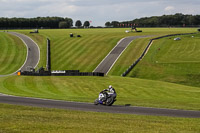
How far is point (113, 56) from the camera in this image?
93.9m

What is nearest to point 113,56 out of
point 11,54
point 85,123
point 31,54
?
point 31,54

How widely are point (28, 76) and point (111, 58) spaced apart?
34221mm

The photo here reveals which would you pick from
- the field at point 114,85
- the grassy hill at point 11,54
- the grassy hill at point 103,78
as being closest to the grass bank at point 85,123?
the field at point 114,85

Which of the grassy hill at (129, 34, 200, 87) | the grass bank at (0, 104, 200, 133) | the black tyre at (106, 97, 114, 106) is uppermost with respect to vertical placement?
the grass bank at (0, 104, 200, 133)

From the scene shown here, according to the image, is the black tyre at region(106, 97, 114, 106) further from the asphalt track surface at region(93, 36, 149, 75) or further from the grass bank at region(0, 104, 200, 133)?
the asphalt track surface at region(93, 36, 149, 75)

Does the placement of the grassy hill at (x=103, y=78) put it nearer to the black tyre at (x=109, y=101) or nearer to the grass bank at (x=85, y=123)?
the black tyre at (x=109, y=101)

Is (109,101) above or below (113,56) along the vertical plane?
above

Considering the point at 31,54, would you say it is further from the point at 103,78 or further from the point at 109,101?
the point at 109,101

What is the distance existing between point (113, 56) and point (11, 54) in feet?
107

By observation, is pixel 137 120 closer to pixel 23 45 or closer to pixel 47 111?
pixel 47 111

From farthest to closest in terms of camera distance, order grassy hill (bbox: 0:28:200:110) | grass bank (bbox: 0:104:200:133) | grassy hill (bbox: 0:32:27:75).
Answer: grassy hill (bbox: 0:32:27:75) < grassy hill (bbox: 0:28:200:110) < grass bank (bbox: 0:104:200:133)

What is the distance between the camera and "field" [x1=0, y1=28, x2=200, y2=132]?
19.4 meters

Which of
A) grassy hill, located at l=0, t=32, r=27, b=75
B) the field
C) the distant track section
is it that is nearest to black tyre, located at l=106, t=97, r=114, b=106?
the field

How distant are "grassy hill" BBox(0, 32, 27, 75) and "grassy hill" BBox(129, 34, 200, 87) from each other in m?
34.2
